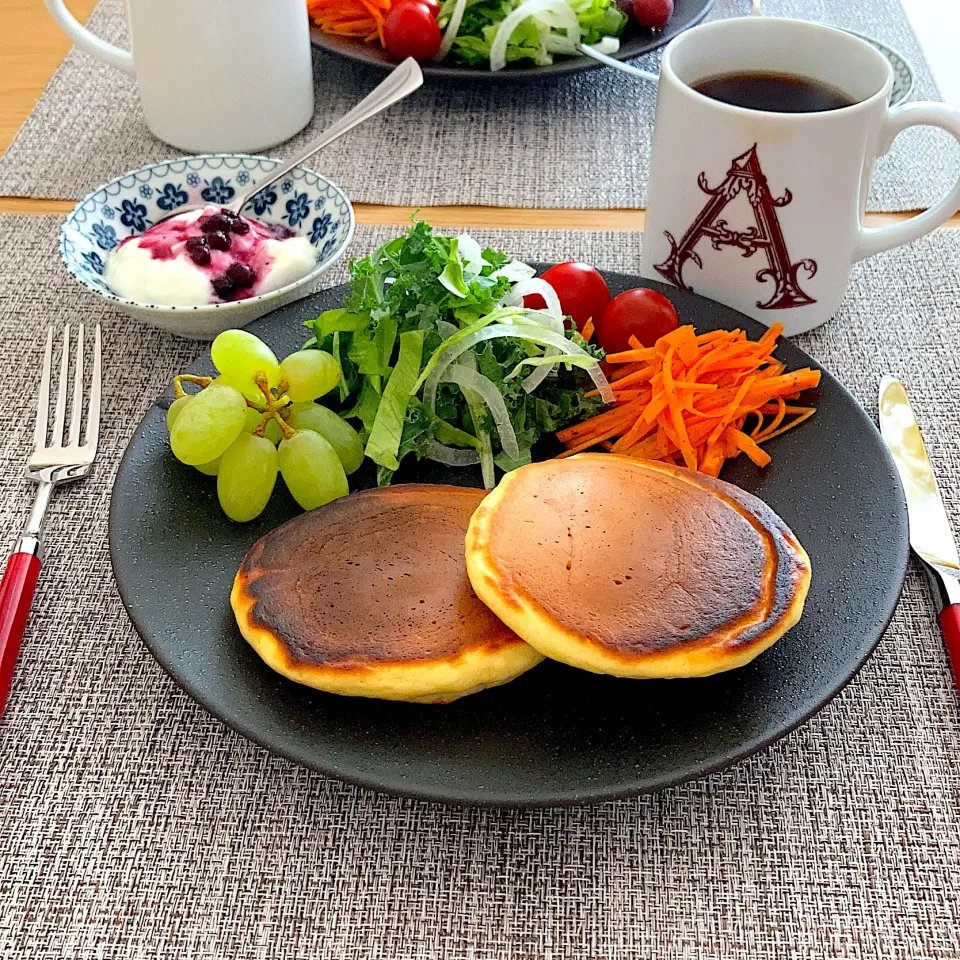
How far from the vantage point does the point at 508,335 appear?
136cm

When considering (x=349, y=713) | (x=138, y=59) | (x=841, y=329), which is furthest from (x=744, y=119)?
(x=138, y=59)

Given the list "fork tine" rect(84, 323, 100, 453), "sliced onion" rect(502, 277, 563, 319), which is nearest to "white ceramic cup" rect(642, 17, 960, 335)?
"sliced onion" rect(502, 277, 563, 319)

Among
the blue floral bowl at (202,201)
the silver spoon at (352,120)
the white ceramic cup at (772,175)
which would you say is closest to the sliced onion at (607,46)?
the silver spoon at (352,120)

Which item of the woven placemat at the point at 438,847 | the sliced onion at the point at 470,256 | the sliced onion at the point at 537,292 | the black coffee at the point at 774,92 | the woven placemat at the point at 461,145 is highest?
the black coffee at the point at 774,92

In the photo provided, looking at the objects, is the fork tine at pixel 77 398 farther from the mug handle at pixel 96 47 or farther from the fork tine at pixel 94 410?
the mug handle at pixel 96 47

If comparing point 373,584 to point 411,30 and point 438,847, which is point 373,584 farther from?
point 411,30

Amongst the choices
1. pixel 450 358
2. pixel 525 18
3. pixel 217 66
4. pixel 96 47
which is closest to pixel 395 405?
pixel 450 358

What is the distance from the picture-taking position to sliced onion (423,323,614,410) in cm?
136

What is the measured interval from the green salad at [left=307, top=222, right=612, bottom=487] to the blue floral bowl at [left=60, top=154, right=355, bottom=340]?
229mm

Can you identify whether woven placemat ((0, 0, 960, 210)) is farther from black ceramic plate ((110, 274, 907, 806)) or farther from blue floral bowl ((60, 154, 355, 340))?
black ceramic plate ((110, 274, 907, 806))

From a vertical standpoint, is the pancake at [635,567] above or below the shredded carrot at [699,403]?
above

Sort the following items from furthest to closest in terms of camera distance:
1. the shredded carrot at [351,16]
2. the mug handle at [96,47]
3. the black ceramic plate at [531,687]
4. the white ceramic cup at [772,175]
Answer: the shredded carrot at [351,16]
the mug handle at [96,47]
the white ceramic cup at [772,175]
the black ceramic plate at [531,687]

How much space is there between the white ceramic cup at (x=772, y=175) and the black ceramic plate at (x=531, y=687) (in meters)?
0.38

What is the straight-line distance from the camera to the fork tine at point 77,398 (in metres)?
1.48
